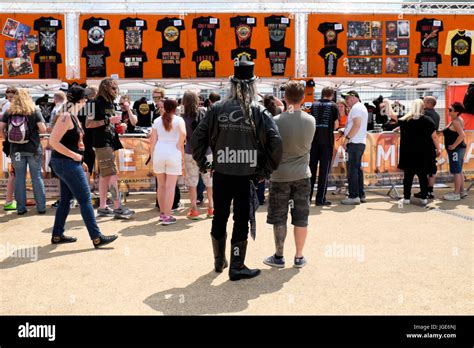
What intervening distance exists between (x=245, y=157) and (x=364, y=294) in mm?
1644

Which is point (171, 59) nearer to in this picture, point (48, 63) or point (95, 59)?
point (95, 59)

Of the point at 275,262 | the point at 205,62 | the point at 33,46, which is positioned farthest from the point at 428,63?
the point at 33,46

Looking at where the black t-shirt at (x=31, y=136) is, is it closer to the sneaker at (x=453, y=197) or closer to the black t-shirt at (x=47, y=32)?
the black t-shirt at (x=47, y=32)

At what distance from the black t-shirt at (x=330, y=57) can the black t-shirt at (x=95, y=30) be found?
6023 mm

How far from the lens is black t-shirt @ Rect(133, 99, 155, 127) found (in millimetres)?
13164

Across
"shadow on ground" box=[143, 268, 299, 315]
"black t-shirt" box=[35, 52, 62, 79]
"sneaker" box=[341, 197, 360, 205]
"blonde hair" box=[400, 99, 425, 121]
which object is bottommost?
"shadow on ground" box=[143, 268, 299, 315]

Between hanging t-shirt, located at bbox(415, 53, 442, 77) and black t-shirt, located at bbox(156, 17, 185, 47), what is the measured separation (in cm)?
678

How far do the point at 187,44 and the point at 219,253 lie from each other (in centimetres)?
946

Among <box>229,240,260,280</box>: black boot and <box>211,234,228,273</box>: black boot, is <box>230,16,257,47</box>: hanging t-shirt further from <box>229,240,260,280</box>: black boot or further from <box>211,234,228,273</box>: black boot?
<box>229,240,260,280</box>: black boot

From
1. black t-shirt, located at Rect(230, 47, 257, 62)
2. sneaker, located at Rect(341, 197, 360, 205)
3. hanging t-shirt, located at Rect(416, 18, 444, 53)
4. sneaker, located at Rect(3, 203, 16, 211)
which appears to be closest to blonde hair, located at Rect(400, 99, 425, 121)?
sneaker, located at Rect(341, 197, 360, 205)

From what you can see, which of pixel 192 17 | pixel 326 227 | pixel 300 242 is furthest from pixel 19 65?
pixel 300 242

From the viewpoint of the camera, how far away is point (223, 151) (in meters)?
4.55

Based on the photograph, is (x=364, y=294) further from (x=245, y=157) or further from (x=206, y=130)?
(x=206, y=130)
